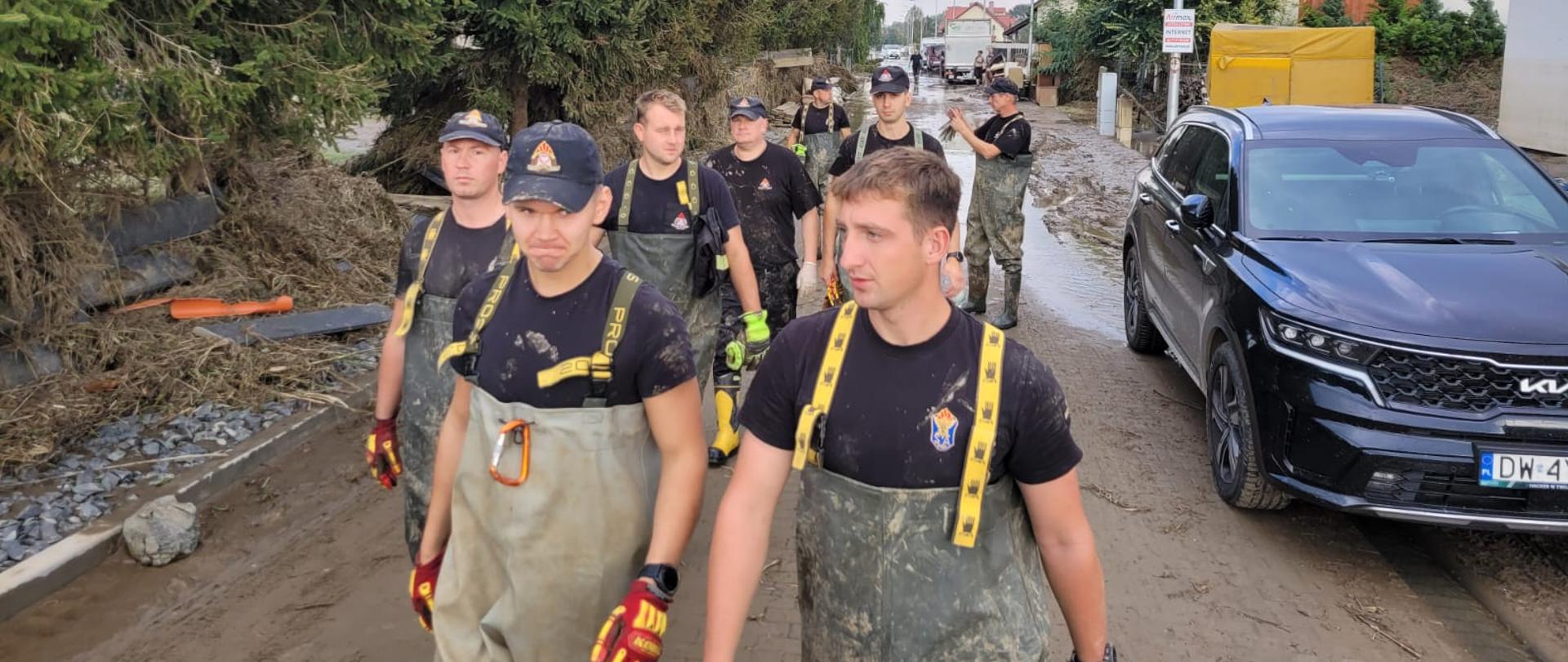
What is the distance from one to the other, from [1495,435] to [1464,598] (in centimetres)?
74

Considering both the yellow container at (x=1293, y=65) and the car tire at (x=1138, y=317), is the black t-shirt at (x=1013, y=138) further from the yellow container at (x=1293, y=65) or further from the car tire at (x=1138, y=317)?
the yellow container at (x=1293, y=65)

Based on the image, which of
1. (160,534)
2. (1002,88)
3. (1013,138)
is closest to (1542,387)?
(1013,138)

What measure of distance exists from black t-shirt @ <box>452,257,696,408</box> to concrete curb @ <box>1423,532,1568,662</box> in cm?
343

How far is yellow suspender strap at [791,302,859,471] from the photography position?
84.2 inches

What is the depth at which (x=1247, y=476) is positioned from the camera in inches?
200

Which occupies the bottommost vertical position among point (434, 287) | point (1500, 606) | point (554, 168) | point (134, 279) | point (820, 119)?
point (1500, 606)

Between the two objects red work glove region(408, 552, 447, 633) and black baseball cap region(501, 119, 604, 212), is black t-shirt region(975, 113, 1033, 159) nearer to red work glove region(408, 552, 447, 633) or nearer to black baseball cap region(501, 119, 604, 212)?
black baseball cap region(501, 119, 604, 212)

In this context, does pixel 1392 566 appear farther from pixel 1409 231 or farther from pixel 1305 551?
pixel 1409 231

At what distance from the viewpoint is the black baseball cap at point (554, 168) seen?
2.64 m

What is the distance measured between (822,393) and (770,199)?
438 centimetres

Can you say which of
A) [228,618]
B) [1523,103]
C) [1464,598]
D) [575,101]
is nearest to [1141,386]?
[1464,598]

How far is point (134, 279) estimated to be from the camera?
283 inches

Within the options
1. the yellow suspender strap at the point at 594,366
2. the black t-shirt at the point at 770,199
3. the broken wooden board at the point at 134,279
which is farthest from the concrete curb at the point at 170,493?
the yellow suspender strap at the point at 594,366

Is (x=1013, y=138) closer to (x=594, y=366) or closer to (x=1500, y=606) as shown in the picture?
(x=1500, y=606)
